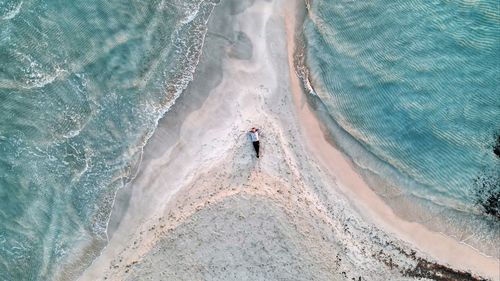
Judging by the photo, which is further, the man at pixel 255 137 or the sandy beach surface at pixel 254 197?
the man at pixel 255 137

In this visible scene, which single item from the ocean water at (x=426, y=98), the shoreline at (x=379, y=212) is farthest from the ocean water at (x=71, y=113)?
the ocean water at (x=426, y=98)

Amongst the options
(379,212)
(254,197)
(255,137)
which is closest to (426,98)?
(379,212)

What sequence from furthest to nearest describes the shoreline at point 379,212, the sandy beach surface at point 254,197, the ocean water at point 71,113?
1. the shoreline at point 379,212
2. the ocean water at point 71,113
3. the sandy beach surface at point 254,197

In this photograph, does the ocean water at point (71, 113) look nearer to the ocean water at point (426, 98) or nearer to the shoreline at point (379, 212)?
the shoreline at point (379, 212)

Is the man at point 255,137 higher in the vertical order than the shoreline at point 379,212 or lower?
higher

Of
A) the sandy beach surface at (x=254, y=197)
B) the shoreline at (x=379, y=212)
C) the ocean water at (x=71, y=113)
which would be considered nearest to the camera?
the sandy beach surface at (x=254, y=197)

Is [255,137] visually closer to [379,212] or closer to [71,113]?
[379,212]

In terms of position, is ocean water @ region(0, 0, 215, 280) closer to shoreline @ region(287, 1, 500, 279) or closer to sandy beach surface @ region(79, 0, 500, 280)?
sandy beach surface @ region(79, 0, 500, 280)
